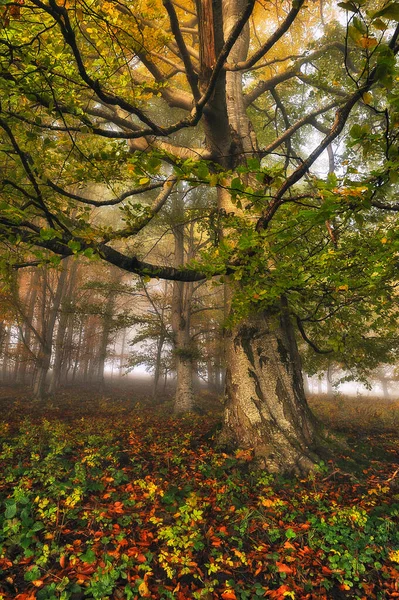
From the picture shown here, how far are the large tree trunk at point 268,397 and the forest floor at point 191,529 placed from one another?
0.90 ft

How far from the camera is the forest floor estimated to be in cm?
276

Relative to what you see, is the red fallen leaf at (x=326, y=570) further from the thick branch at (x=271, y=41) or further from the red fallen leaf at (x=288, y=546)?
the thick branch at (x=271, y=41)

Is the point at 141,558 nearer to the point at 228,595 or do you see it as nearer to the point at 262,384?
the point at 228,595

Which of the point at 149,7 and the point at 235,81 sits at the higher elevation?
the point at 235,81

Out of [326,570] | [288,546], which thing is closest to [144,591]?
[288,546]

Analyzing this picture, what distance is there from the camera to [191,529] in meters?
3.28

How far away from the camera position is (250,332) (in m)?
5.09

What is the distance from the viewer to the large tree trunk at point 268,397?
454cm

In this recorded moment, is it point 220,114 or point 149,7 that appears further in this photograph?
point 220,114

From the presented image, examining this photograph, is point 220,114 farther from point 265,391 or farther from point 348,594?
point 348,594

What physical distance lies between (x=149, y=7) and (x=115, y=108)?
2291 millimetres

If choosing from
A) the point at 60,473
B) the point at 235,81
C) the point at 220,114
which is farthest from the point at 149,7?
the point at 60,473

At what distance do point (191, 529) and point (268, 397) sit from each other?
83.3 inches

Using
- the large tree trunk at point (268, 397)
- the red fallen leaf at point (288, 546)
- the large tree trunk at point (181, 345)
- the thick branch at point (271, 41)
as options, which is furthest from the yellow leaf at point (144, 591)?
the large tree trunk at point (181, 345)
